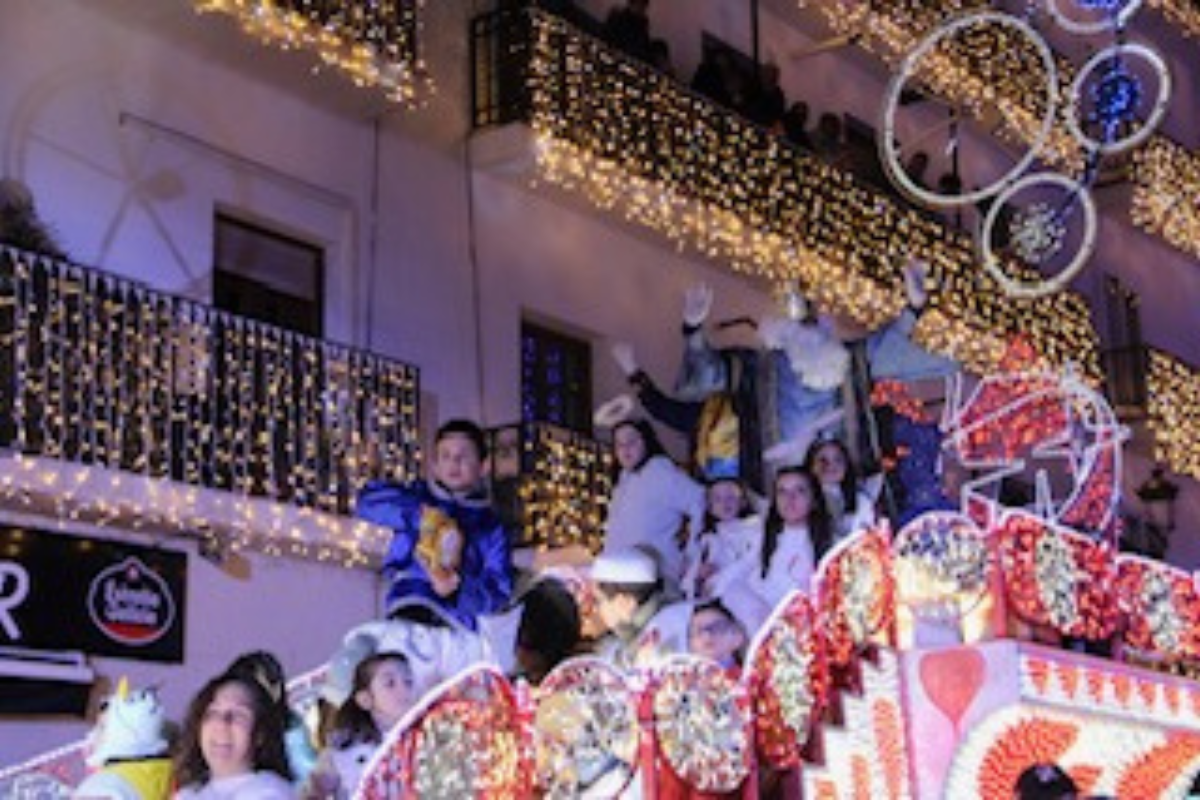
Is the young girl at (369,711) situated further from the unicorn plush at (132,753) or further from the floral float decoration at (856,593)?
the floral float decoration at (856,593)

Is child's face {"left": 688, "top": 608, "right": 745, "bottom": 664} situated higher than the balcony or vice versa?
the balcony

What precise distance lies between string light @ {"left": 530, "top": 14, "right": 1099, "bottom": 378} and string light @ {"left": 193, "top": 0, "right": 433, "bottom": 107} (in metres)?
1.49

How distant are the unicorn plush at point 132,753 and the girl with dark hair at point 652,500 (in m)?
4.98

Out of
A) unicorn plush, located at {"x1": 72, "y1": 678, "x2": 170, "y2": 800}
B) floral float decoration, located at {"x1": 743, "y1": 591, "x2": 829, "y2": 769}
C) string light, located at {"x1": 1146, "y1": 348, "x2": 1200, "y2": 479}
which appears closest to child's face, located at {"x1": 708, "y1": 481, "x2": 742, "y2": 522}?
floral float decoration, located at {"x1": 743, "y1": 591, "x2": 829, "y2": 769}

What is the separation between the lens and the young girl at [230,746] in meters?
7.21

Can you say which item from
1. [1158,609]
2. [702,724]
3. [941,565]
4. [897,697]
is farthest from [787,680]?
[1158,609]

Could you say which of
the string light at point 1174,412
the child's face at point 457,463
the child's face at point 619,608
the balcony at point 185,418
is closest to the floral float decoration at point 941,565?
the child's face at point 619,608

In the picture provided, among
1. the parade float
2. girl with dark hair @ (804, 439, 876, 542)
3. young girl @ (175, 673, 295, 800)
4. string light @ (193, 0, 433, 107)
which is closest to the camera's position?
young girl @ (175, 673, 295, 800)

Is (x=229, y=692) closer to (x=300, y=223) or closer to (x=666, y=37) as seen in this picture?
(x=300, y=223)

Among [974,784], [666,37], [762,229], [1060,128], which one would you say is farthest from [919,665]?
[1060,128]

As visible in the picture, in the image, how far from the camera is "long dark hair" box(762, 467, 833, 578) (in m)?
11.3

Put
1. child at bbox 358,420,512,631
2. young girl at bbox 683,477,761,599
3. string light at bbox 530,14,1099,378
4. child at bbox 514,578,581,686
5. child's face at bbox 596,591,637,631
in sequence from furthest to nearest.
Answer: string light at bbox 530,14,1099,378 < young girl at bbox 683,477,761,599 < child's face at bbox 596,591,637,631 < child at bbox 514,578,581,686 < child at bbox 358,420,512,631

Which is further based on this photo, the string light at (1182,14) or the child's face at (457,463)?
the string light at (1182,14)

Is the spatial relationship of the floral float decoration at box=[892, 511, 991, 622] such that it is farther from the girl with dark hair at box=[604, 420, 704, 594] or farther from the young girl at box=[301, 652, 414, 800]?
the young girl at box=[301, 652, 414, 800]
